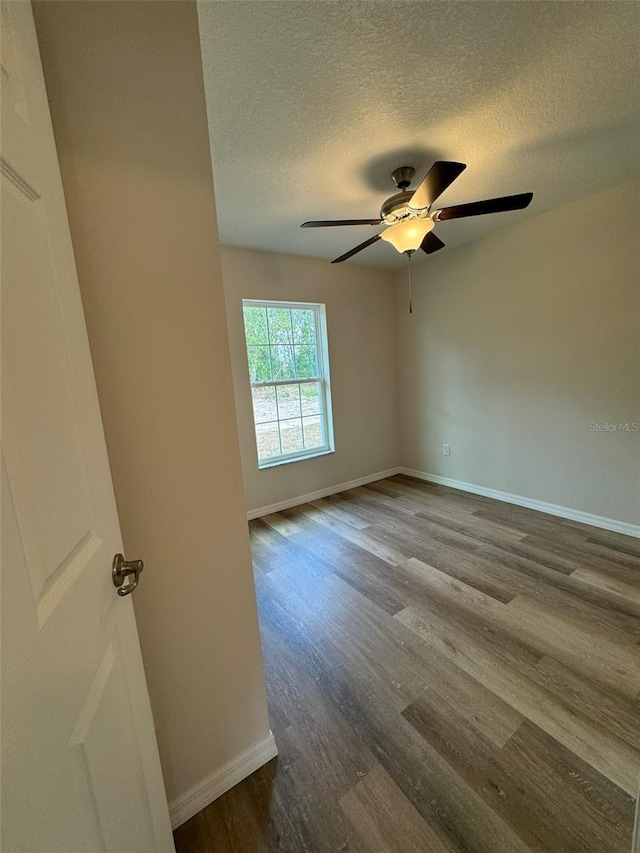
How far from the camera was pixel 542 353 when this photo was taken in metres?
2.87

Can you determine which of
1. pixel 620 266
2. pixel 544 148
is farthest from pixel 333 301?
pixel 620 266

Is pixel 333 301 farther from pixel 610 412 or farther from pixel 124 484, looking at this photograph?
pixel 124 484

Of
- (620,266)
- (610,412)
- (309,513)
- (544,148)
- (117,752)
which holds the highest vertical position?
(544,148)

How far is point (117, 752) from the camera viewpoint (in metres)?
0.65

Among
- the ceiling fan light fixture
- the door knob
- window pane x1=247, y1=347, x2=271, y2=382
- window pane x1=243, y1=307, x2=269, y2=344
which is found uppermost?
the ceiling fan light fixture

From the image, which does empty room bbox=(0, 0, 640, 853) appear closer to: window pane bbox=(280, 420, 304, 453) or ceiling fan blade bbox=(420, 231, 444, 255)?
ceiling fan blade bbox=(420, 231, 444, 255)

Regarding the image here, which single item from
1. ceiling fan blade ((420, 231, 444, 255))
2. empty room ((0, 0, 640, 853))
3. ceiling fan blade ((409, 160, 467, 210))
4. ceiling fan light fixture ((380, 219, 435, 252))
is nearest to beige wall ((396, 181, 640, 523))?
empty room ((0, 0, 640, 853))

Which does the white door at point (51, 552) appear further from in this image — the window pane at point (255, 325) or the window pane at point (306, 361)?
the window pane at point (306, 361)

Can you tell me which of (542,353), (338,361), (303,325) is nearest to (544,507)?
(542,353)

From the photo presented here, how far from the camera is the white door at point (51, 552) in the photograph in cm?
40

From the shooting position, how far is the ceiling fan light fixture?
1933 mm

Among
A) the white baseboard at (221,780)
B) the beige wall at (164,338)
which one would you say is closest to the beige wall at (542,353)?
the beige wall at (164,338)

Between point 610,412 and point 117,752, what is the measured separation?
331 cm

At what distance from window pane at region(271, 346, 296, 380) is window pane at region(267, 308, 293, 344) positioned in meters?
0.08
